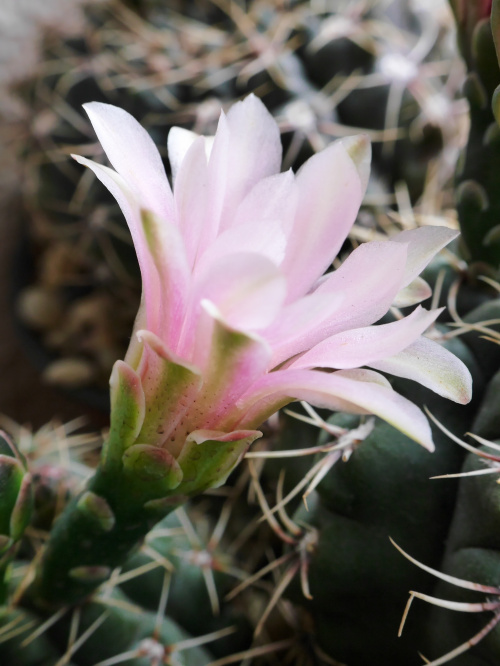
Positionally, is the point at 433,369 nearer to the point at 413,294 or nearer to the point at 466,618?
the point at 413,294

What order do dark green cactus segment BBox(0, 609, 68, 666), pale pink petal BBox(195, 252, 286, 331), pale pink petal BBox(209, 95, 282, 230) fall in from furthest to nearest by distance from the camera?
dark green cactus segment BBox(0, 609, 68, 666), pale pink petal BBox(209, 95, 282, 230), pale pink petal BBox(195, 252, 286, 331)

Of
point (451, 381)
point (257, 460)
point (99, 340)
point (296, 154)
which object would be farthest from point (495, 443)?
point (99, 340)

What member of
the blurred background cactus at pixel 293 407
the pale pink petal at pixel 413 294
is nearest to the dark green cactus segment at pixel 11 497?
the blurred background cactus at pixel 293 407

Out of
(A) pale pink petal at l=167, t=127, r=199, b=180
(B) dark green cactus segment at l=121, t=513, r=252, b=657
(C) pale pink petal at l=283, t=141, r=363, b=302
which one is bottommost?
(B) dark green cactus segment at l=121, t=513, r=252, b=657

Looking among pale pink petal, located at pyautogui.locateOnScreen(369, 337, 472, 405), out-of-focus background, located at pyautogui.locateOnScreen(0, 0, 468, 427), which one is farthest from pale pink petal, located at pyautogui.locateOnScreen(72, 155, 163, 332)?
out-of-focus background, located at pyautogui.locateOnScreen(0, 0, 468, 427)

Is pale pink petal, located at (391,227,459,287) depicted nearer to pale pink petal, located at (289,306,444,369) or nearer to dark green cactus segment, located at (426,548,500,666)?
pale pink petal, located at (289,306,444,369)

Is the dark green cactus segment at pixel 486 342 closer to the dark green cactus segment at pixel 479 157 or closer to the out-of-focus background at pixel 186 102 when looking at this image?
the dark green cactus segment at pixel 479 157
